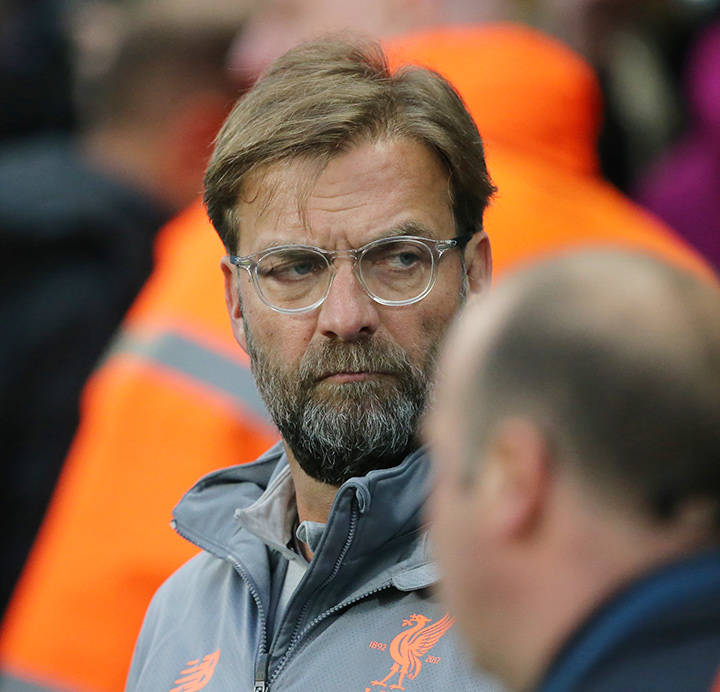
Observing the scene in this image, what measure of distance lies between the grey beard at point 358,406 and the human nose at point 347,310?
2 cm

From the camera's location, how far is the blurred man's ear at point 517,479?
122 cm

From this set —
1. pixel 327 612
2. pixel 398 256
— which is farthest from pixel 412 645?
pixel 398 256

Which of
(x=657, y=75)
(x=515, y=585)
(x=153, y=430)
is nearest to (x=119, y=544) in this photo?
(x=153, y=430)

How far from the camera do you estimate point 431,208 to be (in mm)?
2119

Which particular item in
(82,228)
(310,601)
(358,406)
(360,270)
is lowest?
(310,601)

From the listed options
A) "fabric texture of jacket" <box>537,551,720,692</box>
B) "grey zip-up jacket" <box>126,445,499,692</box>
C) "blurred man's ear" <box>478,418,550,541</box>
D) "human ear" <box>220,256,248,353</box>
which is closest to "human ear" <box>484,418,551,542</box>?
"blurred man's ear" <box>478,418,550,541</box>

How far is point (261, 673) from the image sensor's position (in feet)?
6.55

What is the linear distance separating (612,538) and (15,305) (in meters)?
2.79

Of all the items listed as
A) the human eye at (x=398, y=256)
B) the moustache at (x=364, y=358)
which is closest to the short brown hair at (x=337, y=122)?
the human eye at (x=398, y=256)

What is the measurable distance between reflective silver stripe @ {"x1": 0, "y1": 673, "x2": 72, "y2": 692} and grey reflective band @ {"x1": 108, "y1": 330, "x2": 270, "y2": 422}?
816mm

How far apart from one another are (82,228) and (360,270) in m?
1.86

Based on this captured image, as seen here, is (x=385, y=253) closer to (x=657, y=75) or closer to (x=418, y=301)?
(x=418, y=301)

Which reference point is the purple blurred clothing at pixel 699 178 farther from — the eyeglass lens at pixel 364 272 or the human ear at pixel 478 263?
the eyeglass lens at pixel 364 272

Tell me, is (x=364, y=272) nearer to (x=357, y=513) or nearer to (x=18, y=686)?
(x=357, y=513)
